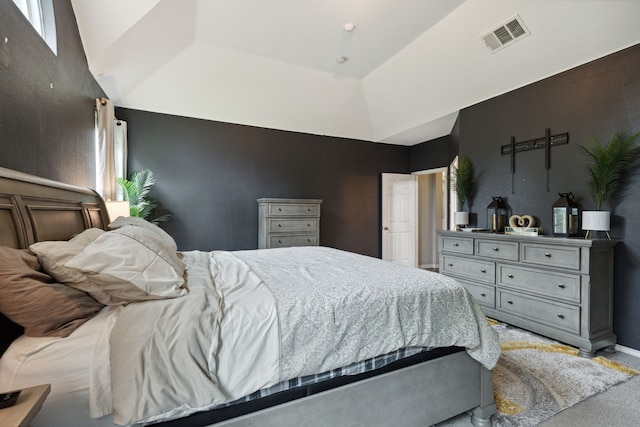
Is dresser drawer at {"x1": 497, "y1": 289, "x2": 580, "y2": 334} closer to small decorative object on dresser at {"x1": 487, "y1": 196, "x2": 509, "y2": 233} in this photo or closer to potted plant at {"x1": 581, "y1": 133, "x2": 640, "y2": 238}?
potted plant at {"x1": 581, "y1": 133, "x2": 640, "y2": 238}

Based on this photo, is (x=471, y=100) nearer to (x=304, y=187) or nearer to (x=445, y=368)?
(x=304, y=187)

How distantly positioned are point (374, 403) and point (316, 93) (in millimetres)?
4189

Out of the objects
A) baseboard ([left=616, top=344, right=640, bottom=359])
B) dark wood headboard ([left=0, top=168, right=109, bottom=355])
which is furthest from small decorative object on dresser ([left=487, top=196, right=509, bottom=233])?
dark wood headboard ([left=0, top=168, right=109, bottom=355])

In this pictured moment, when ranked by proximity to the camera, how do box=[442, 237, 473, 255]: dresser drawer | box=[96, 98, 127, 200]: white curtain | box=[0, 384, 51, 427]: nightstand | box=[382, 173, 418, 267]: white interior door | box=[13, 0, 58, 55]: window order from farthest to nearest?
box=[382, 173, 418, 267]: white interior door, box=[442, 237, 473, 255]: dresser drawer, box=[96, 98, 127, 200]: white curtain, box=[13, 0, 58, 55]: window, box=[0, 384, 51, 427]: nightstand

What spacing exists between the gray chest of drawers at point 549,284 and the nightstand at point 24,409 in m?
3.33

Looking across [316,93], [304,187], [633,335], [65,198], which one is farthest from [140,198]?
[633,335]

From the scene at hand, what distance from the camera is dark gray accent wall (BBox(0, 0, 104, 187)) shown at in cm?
149

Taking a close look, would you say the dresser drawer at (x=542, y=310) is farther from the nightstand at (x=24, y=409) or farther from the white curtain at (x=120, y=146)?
the white curtain at (x=120, y=146)

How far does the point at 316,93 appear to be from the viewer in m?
4.47

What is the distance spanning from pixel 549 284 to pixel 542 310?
261 mm

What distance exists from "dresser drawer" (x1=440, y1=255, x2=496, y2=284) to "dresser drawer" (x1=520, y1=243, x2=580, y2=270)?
0.37m

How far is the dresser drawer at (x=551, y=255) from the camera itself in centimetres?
245

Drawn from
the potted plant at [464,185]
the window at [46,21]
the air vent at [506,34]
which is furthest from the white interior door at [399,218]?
the window at [46,21]

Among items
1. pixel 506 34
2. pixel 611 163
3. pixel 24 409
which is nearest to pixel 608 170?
pixel 611 163
